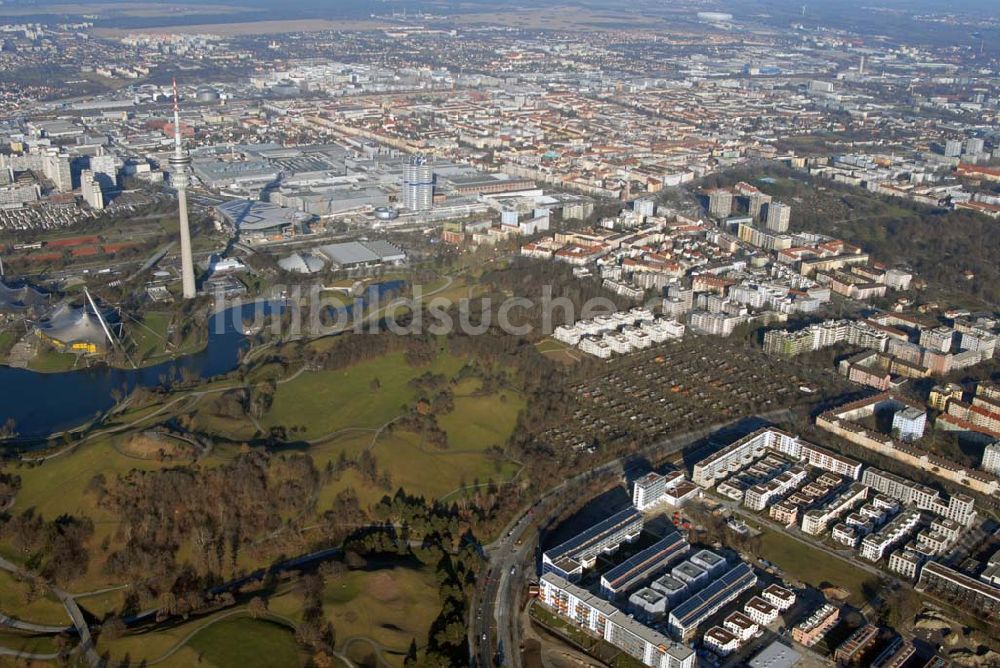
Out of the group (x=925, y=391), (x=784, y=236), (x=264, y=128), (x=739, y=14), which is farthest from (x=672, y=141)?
(x=739, y=14)

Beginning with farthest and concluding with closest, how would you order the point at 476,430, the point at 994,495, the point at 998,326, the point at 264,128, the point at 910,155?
the point at 264,128 < the point at 910,155 < the point at 998,326 < the point at 476,430 < the point at 994,495

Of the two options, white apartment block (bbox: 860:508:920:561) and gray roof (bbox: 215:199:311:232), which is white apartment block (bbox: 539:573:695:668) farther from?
gray roof (bbox: 215:199:311:232)

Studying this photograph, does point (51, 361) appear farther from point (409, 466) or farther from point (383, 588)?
point (383, 588)

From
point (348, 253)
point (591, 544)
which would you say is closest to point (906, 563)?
point (591, 544)

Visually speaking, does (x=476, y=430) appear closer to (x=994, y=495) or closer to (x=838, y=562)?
(x=838, y=562)

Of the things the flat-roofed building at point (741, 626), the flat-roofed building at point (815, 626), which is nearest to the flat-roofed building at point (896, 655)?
the flat-roofed building at point (815, 626)

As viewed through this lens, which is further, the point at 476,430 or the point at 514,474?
the point at 476,430

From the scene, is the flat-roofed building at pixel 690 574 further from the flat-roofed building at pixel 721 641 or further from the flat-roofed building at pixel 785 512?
the flat-roofed building at pixel 785 512

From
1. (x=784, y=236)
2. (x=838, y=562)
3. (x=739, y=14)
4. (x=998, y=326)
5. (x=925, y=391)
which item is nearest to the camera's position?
Answer: (x=838, y=562)
